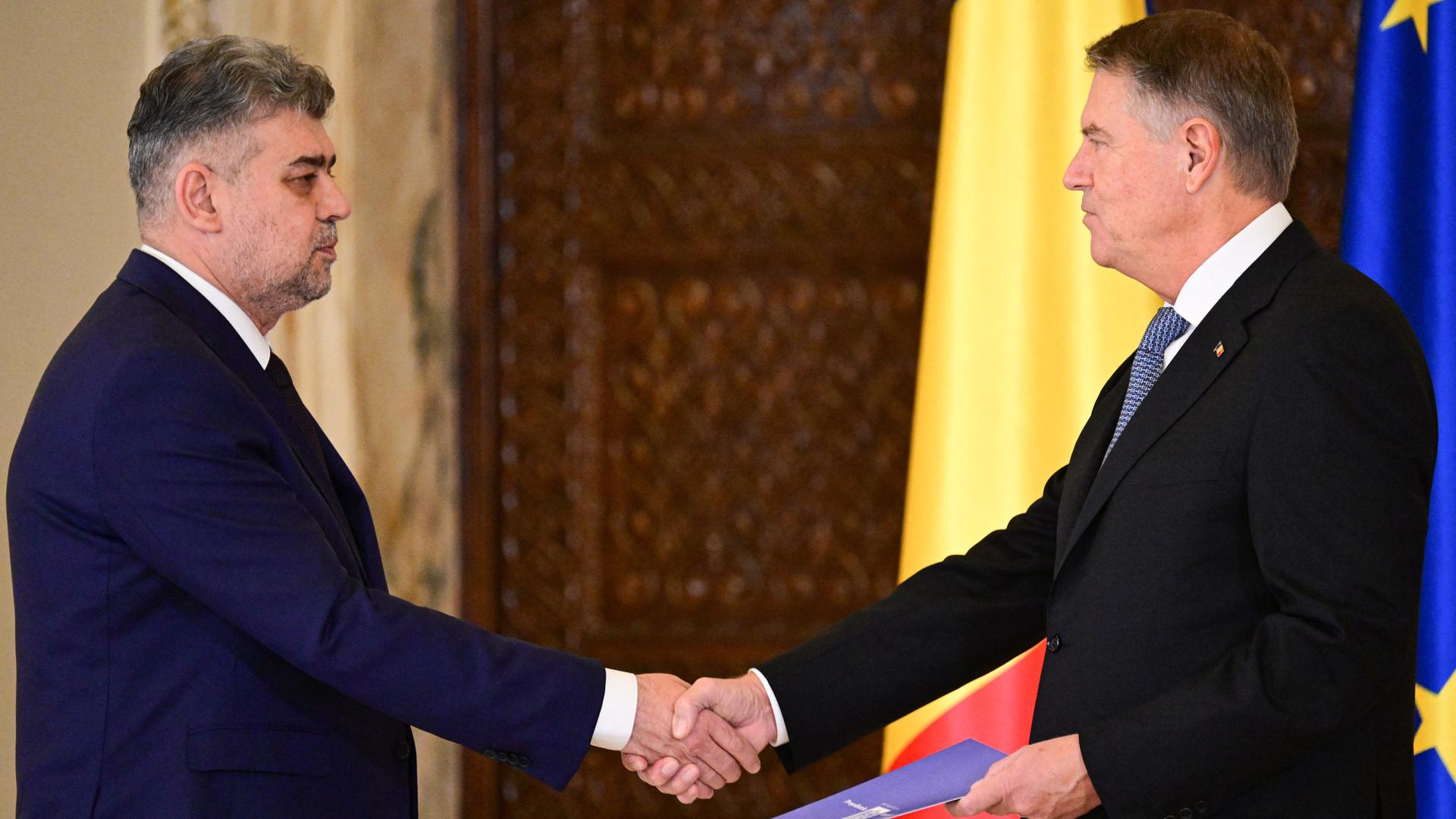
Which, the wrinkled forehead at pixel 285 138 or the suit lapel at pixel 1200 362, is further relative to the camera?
the wrinkled forehead at pixel 285 138

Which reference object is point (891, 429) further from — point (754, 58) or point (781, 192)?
point (754, 58)

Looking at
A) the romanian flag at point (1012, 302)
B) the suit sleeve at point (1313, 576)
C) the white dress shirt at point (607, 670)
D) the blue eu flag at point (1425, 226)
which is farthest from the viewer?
the romanian flag at point (1012, 302)

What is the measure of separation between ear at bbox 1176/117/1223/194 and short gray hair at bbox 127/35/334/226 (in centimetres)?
129

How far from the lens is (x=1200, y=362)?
1.72 metres

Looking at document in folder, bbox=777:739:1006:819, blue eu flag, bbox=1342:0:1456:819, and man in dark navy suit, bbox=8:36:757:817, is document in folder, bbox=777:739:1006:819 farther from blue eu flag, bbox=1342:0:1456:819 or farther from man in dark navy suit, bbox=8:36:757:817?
blue eu flag, bbox=1342:0:1456:819

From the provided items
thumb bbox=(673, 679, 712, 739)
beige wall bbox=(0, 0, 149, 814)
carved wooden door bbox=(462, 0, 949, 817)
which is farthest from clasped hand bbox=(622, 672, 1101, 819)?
beige wall bbox=(0, 0, 149, 814)

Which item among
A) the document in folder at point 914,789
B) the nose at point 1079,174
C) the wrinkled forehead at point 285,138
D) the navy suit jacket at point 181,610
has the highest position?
the wrinkled forehead at point 285,138

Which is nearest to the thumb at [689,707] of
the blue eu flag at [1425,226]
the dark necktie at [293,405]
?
the dark necktie at [293,405]

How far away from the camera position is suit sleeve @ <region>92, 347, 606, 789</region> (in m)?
1.64

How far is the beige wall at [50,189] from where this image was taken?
105 inches

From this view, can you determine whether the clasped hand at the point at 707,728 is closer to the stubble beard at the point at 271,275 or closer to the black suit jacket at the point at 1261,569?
the black suit jacket at the point at 1261,569

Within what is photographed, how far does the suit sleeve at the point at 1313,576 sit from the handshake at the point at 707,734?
730 mm

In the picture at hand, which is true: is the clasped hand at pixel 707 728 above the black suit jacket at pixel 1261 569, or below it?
below

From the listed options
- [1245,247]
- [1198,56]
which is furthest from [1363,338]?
[1198,56]
